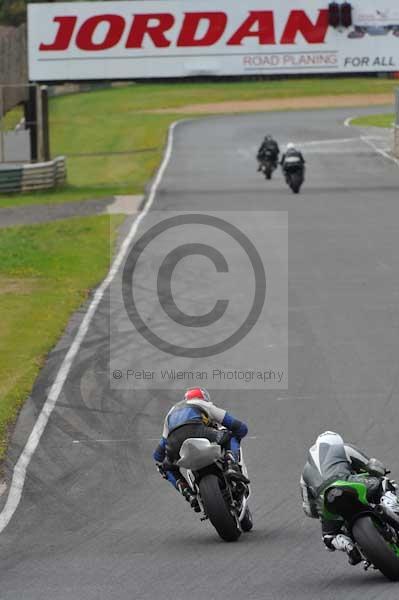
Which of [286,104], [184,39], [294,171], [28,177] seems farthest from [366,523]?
[286,104]

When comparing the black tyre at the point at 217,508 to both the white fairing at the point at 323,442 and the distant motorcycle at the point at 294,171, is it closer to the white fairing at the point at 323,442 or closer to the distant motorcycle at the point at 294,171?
the white fairing at the point at 323,442

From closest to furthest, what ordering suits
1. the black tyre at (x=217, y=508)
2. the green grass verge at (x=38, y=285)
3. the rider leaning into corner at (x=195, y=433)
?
the black tyre at (x=217, y=508), the rider leaning into corner at (x=195, y=433), the green grass verge at (x=38, y=285)

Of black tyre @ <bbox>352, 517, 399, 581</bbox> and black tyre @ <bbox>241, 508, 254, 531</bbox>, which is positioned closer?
black tyre @ <bbox>352, 517, 399, 581</bbox>

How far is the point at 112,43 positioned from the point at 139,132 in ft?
87.0

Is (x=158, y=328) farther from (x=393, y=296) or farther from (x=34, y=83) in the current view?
(x=34, y=83)

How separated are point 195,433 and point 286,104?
7116 centimetres

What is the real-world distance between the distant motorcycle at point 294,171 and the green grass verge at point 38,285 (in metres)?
5.92

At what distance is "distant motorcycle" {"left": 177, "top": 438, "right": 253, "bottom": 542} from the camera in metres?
10.2

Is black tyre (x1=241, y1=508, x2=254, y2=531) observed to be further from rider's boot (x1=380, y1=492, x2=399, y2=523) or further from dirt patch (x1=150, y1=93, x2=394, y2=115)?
dirt patch (x1=150, y1=93, x2=394, y2=115)

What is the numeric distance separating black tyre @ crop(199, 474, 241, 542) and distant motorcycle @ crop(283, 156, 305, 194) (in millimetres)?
26499

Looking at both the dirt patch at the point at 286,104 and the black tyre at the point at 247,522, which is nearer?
the black tyre at the point at 247,522

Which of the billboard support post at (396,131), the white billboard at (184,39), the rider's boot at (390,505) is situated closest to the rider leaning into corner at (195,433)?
the rider's boot at (390,505)

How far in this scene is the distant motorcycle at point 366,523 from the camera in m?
8.56

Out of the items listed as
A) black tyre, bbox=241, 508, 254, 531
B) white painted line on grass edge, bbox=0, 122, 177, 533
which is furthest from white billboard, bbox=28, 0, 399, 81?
black tyre, bbox=241, 508, 254, 531
